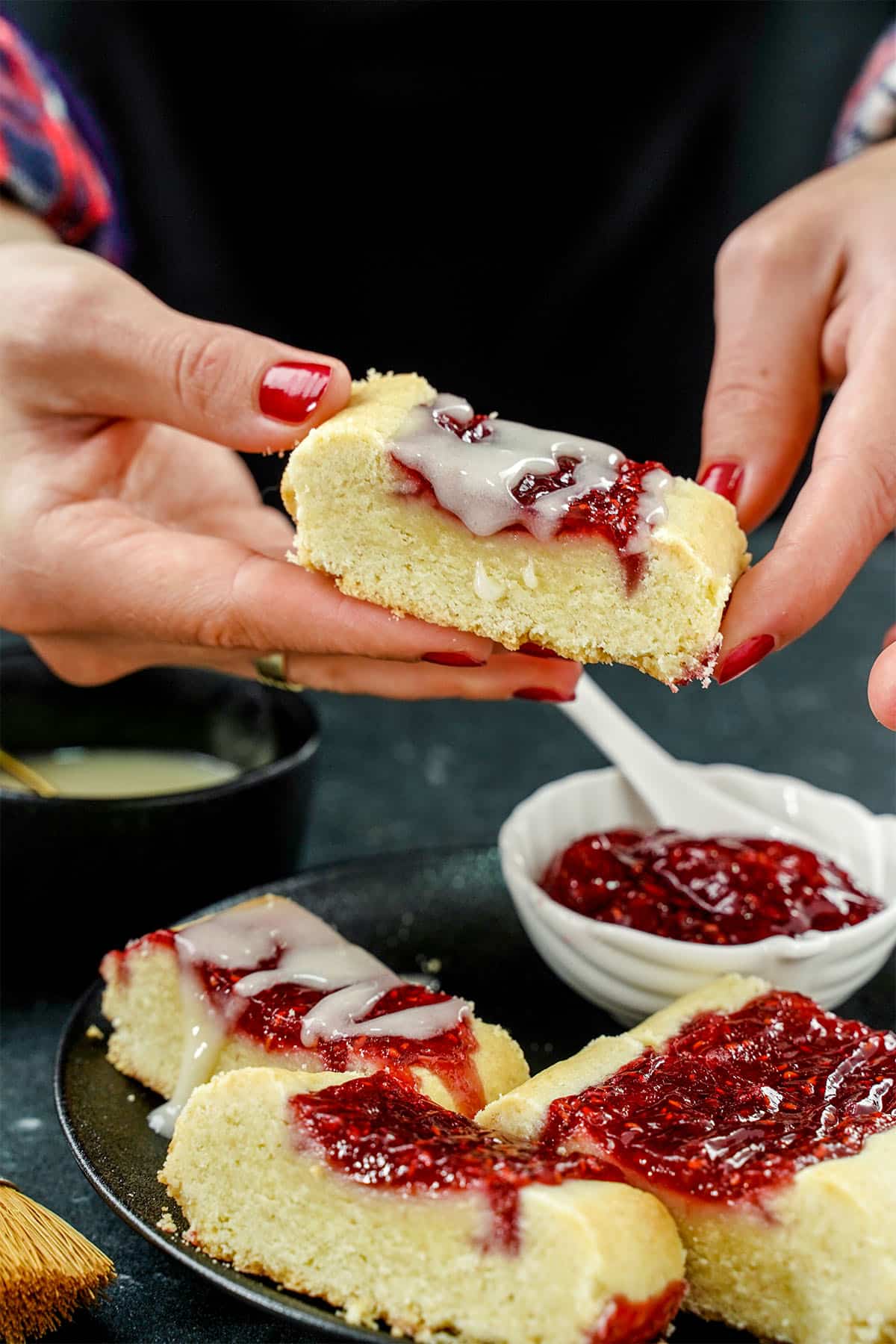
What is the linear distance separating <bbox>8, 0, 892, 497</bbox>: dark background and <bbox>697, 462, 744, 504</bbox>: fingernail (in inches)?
80.9

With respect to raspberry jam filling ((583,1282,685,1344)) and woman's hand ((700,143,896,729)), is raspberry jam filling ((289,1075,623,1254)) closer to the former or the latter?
raspberry jam filling ((583,1282,685,1344))

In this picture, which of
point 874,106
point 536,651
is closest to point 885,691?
point 536,651

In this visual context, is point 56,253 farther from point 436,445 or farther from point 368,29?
point 368,29

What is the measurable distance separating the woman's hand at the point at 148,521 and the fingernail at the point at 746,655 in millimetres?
417

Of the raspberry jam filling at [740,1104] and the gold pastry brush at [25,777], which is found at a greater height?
the raspberry jam filling at [740,1104]

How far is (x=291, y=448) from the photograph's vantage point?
2.40m

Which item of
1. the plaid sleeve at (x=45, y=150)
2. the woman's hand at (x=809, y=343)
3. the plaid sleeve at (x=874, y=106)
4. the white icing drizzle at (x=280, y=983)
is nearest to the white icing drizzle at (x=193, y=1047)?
the white icing drizzle at (x=280, y=983)

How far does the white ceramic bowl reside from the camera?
2.41m

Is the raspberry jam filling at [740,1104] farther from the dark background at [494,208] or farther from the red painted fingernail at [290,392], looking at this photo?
the dark background at [494,208]

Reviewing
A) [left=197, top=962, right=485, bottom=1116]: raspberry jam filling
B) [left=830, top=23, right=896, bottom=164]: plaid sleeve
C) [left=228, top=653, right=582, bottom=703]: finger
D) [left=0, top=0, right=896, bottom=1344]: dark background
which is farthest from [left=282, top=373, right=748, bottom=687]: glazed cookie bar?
[left=830, top=23, right=896, bottom=164]: plaid sleeve

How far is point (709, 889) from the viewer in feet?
8.56

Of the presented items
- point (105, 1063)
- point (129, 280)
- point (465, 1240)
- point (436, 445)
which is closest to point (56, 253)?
point (129, 280)

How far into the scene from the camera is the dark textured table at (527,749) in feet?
9.14

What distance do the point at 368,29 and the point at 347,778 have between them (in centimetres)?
236
